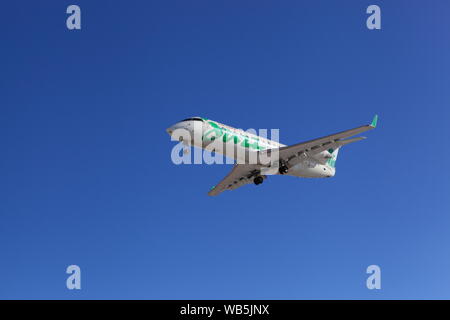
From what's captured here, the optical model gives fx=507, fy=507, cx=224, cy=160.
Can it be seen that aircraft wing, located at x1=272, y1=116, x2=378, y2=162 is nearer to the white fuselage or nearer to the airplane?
the airplane

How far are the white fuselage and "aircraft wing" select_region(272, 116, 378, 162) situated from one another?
1308 mm

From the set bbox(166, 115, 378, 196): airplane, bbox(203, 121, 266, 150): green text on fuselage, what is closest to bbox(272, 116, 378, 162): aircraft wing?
bbox(166, 115, 378, 196): airplane

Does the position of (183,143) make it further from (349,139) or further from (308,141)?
(349,139)

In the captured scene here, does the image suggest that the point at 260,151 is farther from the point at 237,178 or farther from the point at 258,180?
the point at 237,178

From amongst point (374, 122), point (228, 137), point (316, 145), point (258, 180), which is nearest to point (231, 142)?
point (228, 137)

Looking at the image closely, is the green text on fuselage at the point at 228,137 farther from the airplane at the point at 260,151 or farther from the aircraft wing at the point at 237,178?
the aircraft wing at the point at 237,178

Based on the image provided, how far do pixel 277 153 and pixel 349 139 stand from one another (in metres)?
8.13

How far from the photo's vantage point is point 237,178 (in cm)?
6322

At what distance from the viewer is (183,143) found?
52969mm

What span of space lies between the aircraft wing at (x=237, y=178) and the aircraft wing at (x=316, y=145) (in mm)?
4234

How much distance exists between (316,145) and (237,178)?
12.1 m

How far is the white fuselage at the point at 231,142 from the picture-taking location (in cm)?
5281

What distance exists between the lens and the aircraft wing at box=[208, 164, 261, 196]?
60.6 meters

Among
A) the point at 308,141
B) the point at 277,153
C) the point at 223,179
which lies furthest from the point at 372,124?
the point at 223,179
